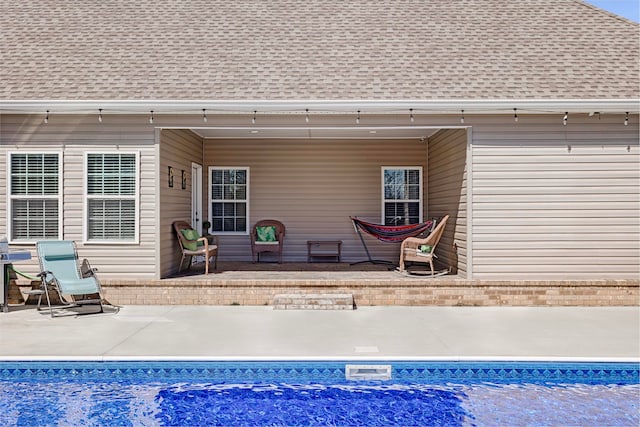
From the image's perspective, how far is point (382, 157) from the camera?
9703 millimetres

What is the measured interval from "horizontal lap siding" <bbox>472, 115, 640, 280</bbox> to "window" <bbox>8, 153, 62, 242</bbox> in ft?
17.9

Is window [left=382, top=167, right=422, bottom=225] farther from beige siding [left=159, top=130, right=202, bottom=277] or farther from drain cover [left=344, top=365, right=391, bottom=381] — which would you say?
drain cover [left=344, top=365, right=391, bottom=381]

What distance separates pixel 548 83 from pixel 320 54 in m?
3.31

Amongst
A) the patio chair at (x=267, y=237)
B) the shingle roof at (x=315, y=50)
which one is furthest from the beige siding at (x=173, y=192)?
the patio chair at (x=267, y=237)

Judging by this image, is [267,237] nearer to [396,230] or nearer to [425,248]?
[396,230]

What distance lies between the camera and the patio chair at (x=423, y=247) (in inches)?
295

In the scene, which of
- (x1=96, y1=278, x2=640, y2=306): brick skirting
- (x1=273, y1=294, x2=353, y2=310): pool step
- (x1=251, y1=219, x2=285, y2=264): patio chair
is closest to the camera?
(x1=273, y1=294, x2=353, y2=310): pool step

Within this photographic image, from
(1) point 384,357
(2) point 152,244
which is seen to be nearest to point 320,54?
(2) point 152,244

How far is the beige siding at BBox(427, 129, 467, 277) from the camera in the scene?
7352 millimetres

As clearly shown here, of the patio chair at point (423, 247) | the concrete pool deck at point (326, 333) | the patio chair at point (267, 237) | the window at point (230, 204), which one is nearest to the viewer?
the concrete pool deck at point (326, 333)

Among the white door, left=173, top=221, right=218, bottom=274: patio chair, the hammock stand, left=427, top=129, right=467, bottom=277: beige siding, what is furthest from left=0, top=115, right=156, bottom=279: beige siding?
left=427, top=129, right=467, bottom=277: beige siding

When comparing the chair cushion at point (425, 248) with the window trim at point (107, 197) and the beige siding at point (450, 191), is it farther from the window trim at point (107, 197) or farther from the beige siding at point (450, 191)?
the window trim at point (107, 197)

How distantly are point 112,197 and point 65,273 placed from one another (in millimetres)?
1110

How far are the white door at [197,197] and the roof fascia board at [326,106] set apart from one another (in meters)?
2.52
